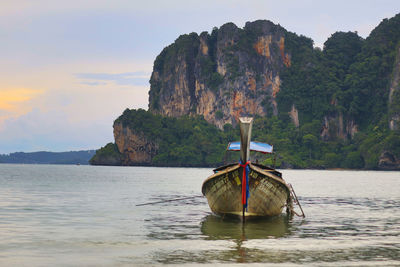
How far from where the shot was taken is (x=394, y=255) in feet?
53.6

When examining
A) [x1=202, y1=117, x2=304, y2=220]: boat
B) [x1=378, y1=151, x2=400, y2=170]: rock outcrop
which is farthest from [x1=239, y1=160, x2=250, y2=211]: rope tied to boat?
[x1=378, y1=151, x2=400, y2=170]: rock outcrop

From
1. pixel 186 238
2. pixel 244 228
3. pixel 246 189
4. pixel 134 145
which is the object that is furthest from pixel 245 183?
pixel 134 145

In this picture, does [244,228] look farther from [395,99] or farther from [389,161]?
[395,99]

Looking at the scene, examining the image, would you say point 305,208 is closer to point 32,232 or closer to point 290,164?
point 32,232

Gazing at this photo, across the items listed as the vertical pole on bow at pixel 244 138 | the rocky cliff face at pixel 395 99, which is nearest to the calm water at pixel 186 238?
the vertical pole on bow at pixel 244 138

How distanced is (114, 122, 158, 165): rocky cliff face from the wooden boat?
169317mm

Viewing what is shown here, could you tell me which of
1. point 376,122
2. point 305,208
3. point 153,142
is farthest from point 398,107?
point 305,208

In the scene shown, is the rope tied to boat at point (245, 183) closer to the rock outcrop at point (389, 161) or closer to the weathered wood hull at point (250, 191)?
the weathered wood hull at point (250, 191)

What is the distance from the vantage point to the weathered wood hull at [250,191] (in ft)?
75.0

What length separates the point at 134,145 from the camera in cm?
19450

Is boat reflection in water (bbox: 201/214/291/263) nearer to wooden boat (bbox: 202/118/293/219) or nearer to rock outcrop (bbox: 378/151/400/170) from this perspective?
wooden boat (bbox: 202/118/293/219)

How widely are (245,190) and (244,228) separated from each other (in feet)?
5.19

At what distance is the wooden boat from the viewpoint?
2256cm

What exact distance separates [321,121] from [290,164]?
31.0 m
